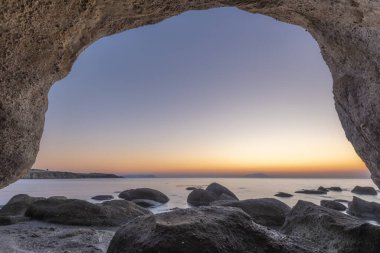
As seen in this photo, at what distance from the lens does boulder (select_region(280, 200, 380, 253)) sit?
16.4ft

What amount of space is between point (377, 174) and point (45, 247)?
22.2 ft

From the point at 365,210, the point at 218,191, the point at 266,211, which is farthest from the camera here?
the point at 218,191

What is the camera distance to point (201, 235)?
3.77 meters

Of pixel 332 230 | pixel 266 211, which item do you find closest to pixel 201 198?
pixel 266 211

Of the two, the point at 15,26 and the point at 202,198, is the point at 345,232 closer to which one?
the point at 15,26

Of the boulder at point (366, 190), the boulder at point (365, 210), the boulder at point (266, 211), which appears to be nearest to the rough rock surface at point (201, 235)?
the boulder at point (266, 211)

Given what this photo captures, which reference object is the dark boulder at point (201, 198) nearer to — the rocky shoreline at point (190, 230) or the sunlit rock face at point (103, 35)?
the rocky shoreline at point (190, 230)

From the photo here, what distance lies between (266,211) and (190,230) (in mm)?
7532

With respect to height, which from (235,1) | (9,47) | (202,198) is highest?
(235,1)

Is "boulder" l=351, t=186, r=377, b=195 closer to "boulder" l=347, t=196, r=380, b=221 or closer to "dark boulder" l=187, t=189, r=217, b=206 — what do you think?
"boulder" l=347, t=196, r=380, b=221

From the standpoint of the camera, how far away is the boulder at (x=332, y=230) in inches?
197

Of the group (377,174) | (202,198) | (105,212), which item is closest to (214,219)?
(377,174)

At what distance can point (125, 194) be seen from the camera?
20750mm

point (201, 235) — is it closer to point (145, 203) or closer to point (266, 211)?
point (266, 211)
